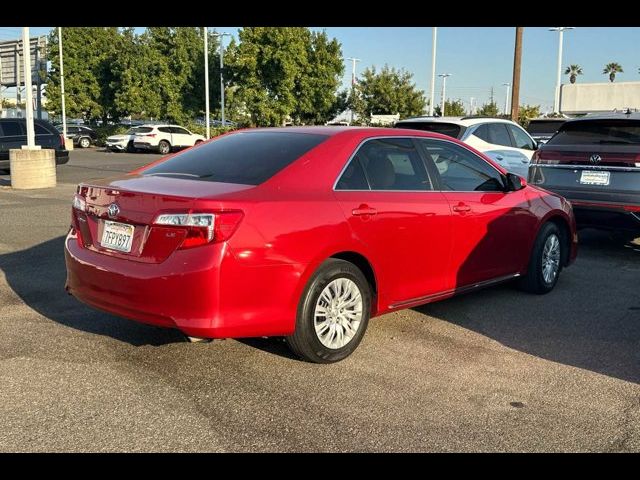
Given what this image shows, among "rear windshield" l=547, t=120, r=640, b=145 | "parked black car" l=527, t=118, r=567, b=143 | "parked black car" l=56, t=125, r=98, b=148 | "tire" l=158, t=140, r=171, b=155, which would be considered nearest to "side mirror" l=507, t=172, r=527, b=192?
"rear windshield" l=547, t=120, r=640, b=145

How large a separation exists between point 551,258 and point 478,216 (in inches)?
A: 58.4

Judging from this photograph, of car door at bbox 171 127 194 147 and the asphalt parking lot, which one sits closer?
the asphalt parking lot

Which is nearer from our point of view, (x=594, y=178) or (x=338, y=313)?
(x=338, y=313)

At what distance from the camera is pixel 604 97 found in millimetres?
34000

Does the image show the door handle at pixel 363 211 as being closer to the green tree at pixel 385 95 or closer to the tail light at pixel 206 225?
the tail light at pixel 206 225

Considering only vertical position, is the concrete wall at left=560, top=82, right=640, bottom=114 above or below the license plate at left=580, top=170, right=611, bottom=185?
above

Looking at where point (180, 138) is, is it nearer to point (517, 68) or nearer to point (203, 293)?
point (517, 68)

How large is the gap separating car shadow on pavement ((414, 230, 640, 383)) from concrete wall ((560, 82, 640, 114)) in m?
29.3

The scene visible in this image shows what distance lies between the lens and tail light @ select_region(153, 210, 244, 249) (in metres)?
3.85

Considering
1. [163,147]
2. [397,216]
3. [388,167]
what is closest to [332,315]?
[397,216]

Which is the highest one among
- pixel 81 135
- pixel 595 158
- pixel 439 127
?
pixel 81 135

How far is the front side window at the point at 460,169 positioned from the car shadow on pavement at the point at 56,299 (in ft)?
8.16

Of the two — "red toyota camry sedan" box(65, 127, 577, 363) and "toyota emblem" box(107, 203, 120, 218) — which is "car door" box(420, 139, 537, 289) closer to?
"red toyota camry sedan" box(65, 127, 577, 363)

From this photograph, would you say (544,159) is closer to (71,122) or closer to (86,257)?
(86,257)
